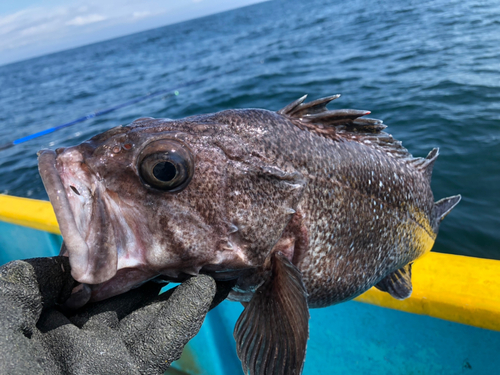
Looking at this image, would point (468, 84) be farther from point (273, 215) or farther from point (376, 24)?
point (376, 24)

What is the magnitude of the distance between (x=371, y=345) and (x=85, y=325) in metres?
2.16

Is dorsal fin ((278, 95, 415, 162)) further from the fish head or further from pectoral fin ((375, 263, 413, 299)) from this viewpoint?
pectoral fin ((375, 263, 413, 299))

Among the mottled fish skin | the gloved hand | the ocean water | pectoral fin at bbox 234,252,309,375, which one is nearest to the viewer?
the gloved hand

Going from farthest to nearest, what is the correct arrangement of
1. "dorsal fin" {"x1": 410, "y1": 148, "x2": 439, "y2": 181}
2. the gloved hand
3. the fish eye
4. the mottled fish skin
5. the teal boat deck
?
"dorsal fin" {"x1": 410, "y1": 148, "x2": 439, "y2": 181}, the teal boat deck, the mottled fish skin, the fish eye, the gloved hand

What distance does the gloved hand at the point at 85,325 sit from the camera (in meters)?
1.32

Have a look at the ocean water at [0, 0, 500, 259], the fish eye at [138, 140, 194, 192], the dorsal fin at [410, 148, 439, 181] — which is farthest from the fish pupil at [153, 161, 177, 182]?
the ocean water at [0, 0, 500, 259]

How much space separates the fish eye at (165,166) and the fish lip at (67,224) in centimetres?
31

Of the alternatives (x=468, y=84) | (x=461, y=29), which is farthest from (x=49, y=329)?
(x=461, y=29)

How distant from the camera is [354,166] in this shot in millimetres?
2186

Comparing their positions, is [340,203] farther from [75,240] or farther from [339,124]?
[75,240]

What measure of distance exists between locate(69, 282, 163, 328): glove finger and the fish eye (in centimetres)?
53

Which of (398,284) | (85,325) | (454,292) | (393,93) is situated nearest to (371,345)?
(398,284)

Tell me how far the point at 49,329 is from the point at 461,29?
16.8 meters

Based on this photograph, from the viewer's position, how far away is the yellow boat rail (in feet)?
7.40
